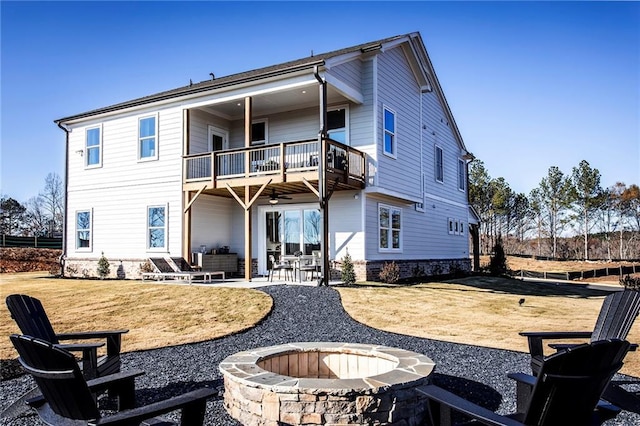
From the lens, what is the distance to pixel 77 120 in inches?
778

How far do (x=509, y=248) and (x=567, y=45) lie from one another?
33.6 metres

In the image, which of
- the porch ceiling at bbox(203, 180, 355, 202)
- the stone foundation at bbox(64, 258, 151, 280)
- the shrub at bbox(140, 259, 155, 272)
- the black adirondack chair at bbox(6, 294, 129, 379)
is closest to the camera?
the black adirondack chair at bbox(6, 294, 129, 379)

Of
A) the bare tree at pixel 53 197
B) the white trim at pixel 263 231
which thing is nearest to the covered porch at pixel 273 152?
the white trim at pixel 263 231

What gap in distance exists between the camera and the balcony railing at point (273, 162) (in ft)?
46.8

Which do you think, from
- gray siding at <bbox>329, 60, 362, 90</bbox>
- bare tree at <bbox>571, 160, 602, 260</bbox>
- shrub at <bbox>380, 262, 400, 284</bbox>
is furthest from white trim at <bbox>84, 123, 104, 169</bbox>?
bare tree at <bbox>571, 160, 602, 260</bbox>

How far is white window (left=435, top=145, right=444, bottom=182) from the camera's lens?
69.7ft

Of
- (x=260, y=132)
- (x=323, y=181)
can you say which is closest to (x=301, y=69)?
(x=323, y=181)

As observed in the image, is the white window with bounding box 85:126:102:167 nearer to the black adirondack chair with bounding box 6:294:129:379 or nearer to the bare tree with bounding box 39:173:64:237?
the black adirondack chair with bounding box 6:294:129:379

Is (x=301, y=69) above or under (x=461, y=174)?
above

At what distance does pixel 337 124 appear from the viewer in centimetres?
1639

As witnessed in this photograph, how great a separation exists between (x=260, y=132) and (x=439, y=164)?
8340 millimetres

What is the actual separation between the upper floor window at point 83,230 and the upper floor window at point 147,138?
3.63 metres

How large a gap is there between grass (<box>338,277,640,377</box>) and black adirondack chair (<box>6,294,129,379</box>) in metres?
5.06

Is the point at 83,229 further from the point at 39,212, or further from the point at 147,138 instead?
the point at 39,212
